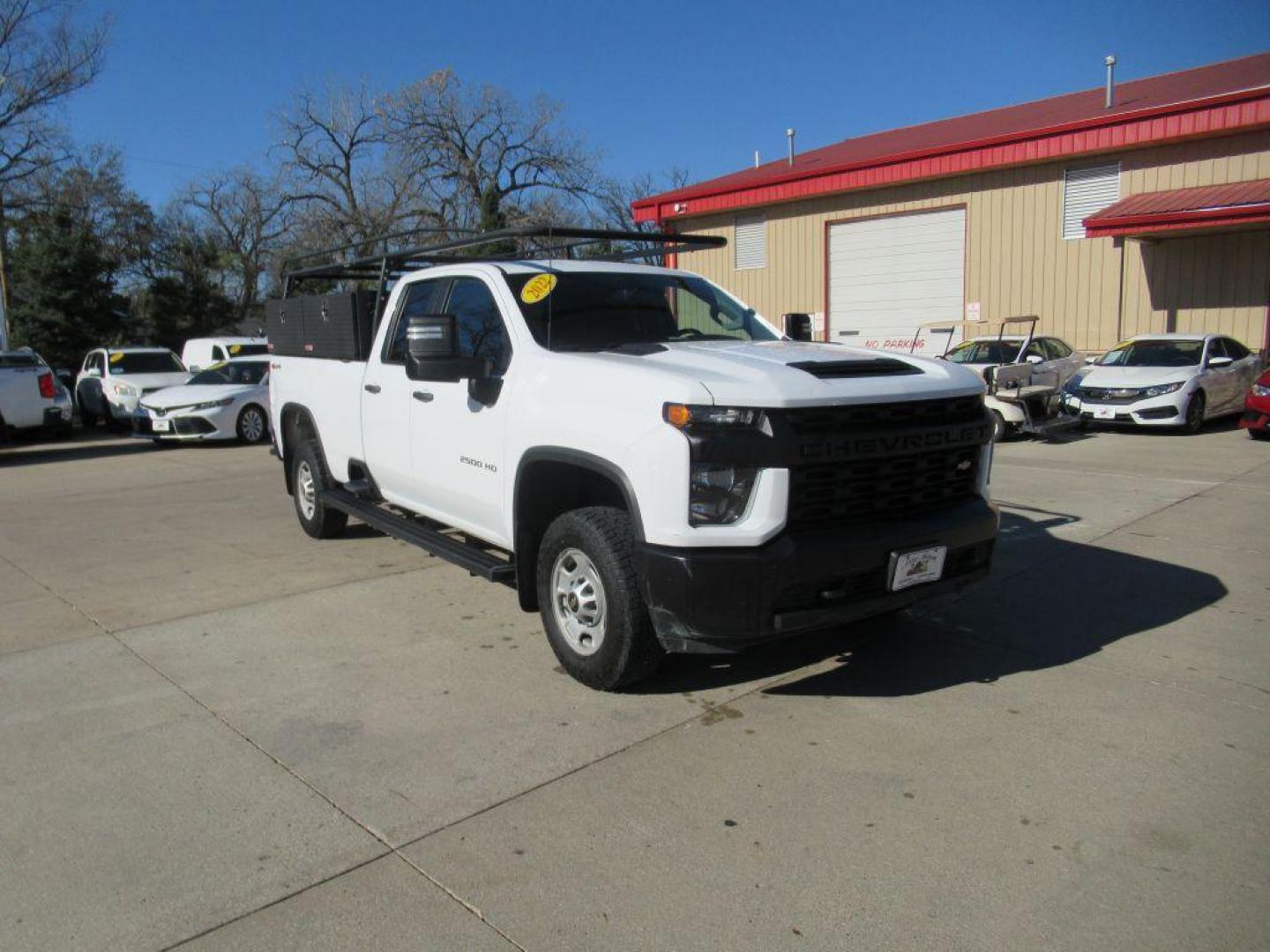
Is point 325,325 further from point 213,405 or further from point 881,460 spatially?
point 213,405

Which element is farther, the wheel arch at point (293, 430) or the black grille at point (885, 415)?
the wheel arch at point (293, 430)

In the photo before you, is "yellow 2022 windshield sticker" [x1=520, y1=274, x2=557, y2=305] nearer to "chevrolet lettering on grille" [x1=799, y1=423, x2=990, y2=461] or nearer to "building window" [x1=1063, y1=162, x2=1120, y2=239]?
"chevrolet lettering on grille" [x1=799, y1=423, x2=990, y2=461]

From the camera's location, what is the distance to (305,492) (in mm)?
7711

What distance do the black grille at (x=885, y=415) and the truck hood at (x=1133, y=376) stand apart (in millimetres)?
11335

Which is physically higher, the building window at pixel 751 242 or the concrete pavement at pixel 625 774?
the building window at pixel 751 242

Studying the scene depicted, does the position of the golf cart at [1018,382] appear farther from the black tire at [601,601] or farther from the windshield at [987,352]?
the black tire at [601,601]

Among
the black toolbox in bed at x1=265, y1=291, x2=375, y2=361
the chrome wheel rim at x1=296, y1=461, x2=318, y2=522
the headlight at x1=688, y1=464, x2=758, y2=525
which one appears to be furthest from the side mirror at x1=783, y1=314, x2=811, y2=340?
the chrome wheel rim at x1=296, y1=461, x2=318, y2=522

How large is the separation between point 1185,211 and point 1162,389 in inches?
143

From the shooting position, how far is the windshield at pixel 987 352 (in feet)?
50.9

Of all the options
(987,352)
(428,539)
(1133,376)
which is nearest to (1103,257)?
(987,352)

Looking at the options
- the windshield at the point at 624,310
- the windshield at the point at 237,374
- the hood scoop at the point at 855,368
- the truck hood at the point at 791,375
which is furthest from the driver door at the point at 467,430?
the windshield at the point at 237,374

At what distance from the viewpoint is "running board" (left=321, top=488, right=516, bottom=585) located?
483 centimetres

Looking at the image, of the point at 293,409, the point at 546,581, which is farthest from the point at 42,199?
the point at 546,581

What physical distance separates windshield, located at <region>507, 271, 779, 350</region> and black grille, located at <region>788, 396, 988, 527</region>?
1.43m
